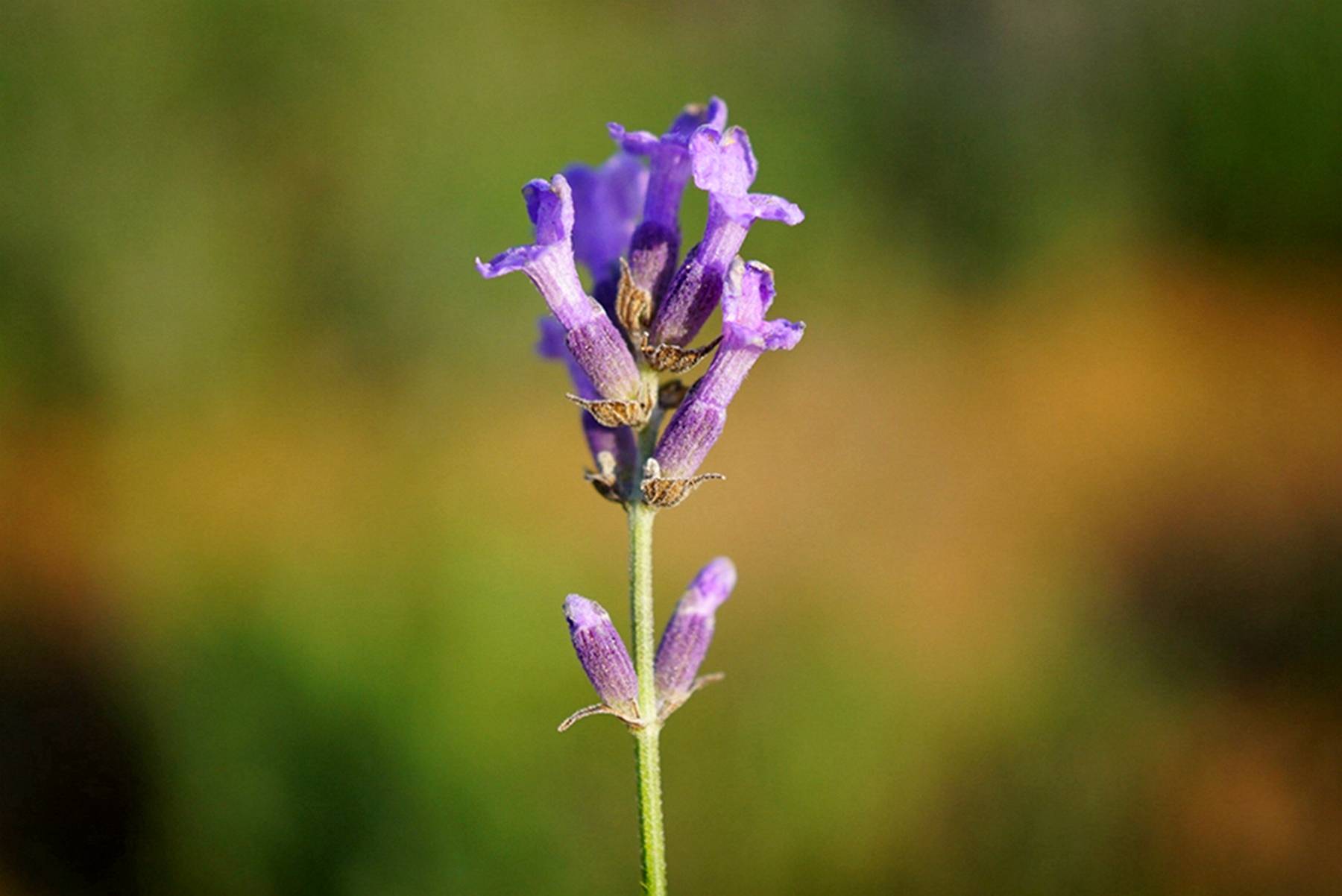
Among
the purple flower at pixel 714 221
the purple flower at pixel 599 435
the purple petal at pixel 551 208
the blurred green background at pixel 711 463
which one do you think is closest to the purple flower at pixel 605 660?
the purple flower at pixel 599 435

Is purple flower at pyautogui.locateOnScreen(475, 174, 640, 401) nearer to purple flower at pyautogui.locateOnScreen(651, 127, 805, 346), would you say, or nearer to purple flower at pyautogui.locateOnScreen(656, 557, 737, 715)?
purple flower at pyautogui.locateOnScreen(651, 127, 805, 346)

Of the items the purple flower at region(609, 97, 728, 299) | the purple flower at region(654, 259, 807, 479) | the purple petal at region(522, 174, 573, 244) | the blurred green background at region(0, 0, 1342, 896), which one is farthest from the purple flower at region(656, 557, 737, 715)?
the blurred green background at region(0, 0, 1342, 896)

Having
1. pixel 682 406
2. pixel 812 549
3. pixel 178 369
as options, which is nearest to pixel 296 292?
pixel 178 369

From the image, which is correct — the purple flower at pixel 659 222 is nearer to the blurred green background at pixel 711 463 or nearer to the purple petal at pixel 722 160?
the purple petal at pixel 722 160

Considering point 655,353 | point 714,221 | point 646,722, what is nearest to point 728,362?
point 655,353

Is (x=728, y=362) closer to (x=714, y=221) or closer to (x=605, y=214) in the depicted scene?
(x=714, y=221)

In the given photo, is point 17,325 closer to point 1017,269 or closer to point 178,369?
point 178,369
